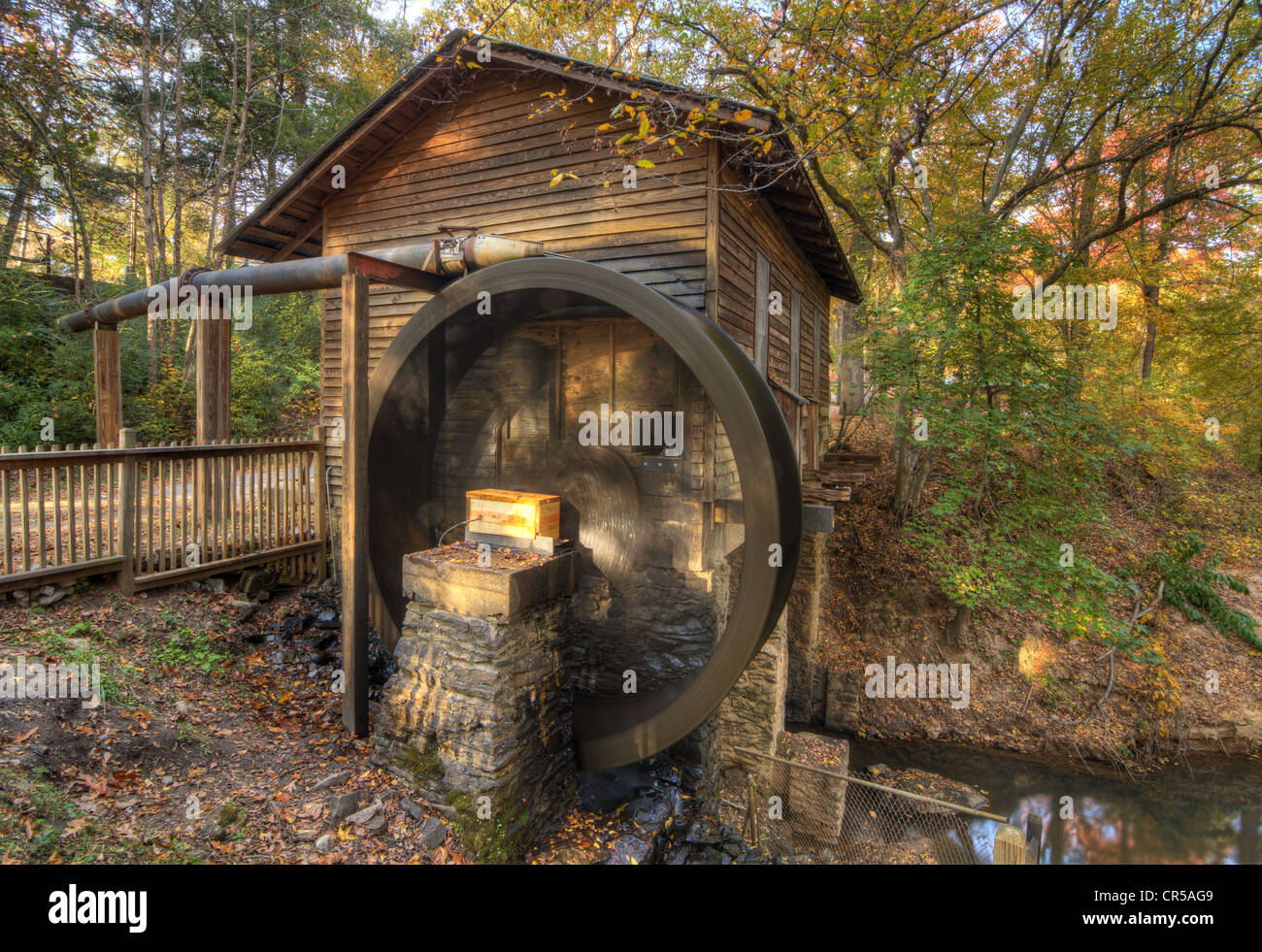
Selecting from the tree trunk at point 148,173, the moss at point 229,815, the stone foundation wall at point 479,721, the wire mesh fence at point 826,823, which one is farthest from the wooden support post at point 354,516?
the tree trunk at point 148,173

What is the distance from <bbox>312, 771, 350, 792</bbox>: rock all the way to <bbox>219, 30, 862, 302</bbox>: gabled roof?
509 centimetres

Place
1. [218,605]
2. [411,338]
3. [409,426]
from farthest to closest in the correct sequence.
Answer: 1. [409,426]
2. [218,605]
3. [411,338]

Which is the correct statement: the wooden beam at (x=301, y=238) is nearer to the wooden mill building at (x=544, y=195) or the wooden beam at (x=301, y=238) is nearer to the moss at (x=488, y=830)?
the wooden mill building at (x=544, y=195)

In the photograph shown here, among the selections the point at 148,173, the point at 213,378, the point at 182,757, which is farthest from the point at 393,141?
the point at 148,173

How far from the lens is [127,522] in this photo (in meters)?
4.51

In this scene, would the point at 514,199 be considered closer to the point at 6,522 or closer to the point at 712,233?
the point at 712,233

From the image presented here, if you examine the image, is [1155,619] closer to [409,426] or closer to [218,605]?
[409,426]

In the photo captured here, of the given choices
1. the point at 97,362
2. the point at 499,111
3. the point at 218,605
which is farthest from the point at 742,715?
the point at 97,362

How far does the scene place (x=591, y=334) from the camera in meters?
5.16

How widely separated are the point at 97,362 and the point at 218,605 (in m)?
3.74
